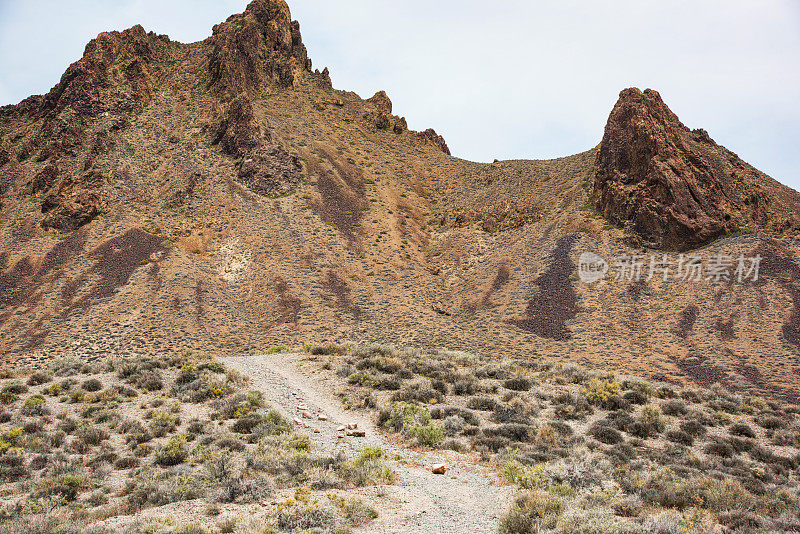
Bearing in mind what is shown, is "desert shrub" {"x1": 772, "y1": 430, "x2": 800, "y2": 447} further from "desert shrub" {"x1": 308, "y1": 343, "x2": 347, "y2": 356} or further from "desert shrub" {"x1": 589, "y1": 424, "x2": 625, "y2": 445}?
"desert shrub" {"x1": 308, "y1": 343, "x2": 347, "y2": 356}

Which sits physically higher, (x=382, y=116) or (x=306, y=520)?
(x=382, y=116)

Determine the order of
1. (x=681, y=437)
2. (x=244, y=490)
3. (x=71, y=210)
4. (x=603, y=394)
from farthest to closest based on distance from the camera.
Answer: (x=71, y=210)
(x=603, y=394)
(x=681, y=437)
(x=244, y=490)

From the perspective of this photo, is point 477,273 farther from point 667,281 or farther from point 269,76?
point 269,76

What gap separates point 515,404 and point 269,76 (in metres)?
70.5

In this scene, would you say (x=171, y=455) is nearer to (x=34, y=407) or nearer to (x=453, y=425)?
(x=34, y=407)

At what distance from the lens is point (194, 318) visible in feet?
118

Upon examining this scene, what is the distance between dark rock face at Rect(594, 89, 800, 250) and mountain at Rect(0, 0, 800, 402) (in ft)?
0.75

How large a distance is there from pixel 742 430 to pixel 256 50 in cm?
7653

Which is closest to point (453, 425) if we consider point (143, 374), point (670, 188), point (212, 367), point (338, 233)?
point (212, 367)

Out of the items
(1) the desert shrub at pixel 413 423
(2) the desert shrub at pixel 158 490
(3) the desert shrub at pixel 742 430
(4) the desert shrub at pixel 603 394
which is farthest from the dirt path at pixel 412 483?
(3) the desert shrub at pixel 742 430

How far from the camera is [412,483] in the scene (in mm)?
11234

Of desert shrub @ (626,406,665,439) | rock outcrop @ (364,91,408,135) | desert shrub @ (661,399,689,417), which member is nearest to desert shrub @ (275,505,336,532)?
desert shrub @ (626,406,665,439)

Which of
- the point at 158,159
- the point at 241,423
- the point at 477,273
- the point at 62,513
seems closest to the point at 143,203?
the point at 158,159

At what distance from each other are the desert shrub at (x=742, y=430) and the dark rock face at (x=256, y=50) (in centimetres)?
6655
